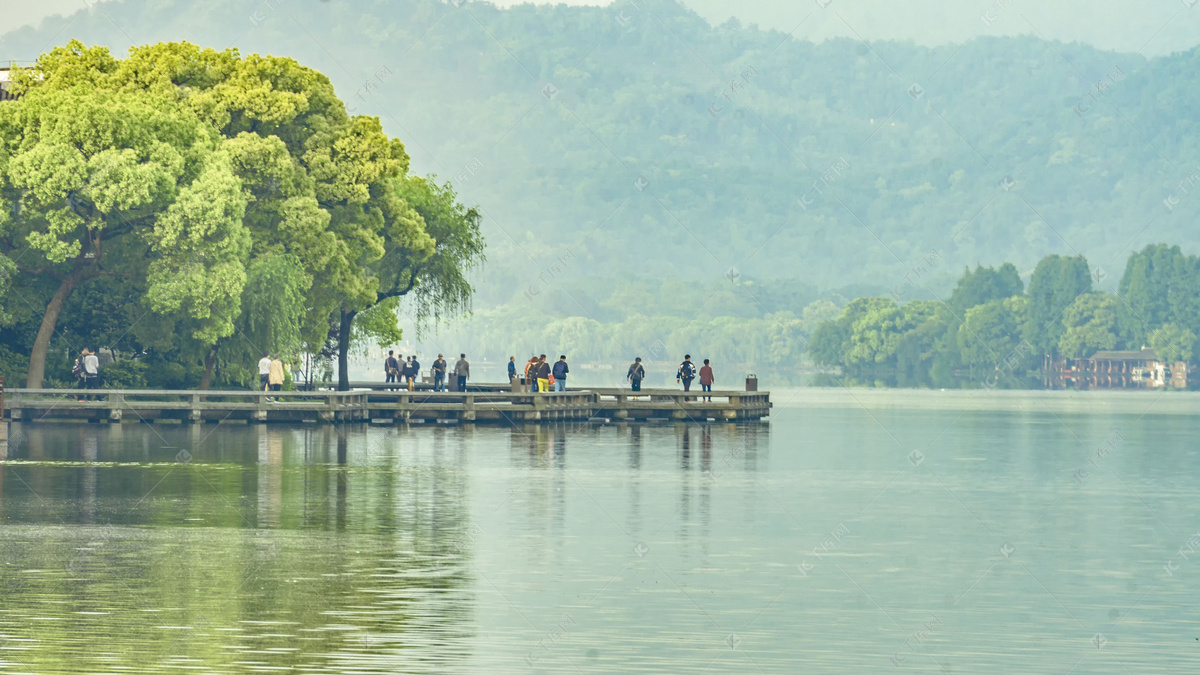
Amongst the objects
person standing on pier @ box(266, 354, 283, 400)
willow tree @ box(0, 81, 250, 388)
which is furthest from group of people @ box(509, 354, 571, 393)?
willow tree @ box(0, 81, 250, 388)

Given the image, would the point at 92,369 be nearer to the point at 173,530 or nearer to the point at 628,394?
the point at 628,394

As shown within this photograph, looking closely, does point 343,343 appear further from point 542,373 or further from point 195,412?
point 195,412

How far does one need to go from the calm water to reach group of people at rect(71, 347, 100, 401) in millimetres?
14961

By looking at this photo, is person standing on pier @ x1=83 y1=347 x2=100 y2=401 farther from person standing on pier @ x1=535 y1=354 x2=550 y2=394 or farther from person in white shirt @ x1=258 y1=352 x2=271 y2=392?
person standing on pier @ x1=535 y1=354 x2=550 y2=394

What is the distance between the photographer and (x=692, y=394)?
61406mm

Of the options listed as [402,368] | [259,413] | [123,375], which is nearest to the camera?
[259,413]

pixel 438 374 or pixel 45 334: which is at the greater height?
pixel 45 334

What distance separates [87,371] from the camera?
54.7 metres

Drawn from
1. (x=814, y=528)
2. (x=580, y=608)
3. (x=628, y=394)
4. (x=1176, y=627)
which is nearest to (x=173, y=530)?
(x=580, y=608)

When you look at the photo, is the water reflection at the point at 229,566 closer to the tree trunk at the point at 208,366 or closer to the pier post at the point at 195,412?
the pier post at the point at 195,412

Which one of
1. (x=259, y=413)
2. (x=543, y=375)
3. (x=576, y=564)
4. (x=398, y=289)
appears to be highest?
(x=398, y=289)

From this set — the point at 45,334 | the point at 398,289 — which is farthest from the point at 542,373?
the point at 45,334

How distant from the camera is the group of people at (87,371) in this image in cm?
5457

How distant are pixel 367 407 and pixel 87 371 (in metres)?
9.33
